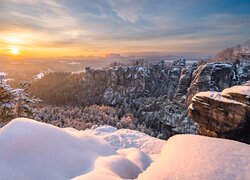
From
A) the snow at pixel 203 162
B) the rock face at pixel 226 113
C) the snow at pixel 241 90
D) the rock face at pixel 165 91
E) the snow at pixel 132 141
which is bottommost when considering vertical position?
the rock face at pixel 165 91

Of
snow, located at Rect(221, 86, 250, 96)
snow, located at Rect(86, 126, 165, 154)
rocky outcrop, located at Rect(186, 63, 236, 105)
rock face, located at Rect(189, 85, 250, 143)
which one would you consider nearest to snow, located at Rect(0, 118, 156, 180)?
snow, located at Rect(86, 126, 165, 154)

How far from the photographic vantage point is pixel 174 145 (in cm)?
730

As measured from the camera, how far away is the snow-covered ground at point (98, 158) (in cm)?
564

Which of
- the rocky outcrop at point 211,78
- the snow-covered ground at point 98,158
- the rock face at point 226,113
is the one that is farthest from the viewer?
the rocky outcrop at point 211,78

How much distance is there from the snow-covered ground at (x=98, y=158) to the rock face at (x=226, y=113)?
655 cm

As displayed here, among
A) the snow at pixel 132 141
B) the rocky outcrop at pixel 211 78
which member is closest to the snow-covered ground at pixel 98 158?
the snow at pixel 132 141

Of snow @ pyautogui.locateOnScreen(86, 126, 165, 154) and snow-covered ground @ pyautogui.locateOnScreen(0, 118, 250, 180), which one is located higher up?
snow-covered ground @ pyautogui.locateOnScreen(0, 118, 250, 180)

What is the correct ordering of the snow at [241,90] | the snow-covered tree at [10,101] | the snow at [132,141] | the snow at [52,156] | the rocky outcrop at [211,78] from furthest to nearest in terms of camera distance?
the rocky outcrop at [211,78] → the snow-covered tree at [10,101] → the snow at [132,141] → the snow at [241,90] → the snow at [52,156]

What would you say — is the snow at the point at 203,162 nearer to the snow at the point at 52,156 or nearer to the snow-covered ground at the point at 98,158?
the snow-covered ground at the point at 98,158

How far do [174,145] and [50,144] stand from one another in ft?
14.4

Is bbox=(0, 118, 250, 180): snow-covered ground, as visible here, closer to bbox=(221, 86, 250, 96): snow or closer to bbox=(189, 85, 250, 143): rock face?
bbox=(189, 85, 250, 143): rock face

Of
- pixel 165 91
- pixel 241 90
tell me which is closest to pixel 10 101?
pixel 241 90

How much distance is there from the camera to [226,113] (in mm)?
14727

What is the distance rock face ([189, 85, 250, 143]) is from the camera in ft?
45.7
